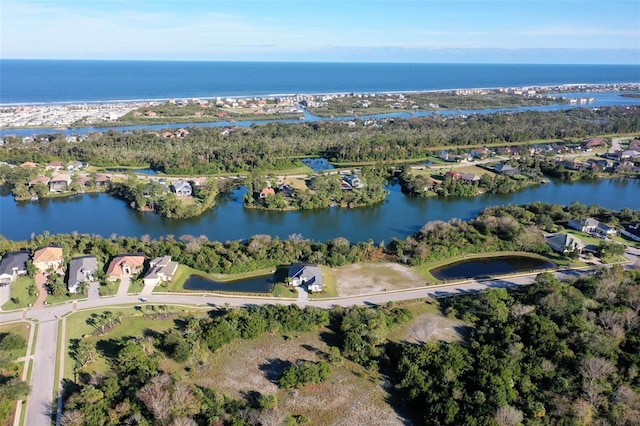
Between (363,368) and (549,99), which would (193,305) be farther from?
(549,99)

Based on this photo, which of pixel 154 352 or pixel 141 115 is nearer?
pixel 154 352

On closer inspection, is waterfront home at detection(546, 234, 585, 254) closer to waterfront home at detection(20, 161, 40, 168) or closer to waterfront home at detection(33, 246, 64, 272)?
waterfront home at detection(33, 246, 64, 272)

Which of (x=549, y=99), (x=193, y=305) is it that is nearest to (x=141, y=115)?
(x=193, y=305)

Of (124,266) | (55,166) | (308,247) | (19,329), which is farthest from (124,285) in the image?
(55,166)

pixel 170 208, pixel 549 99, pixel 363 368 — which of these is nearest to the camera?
pixel 363 368

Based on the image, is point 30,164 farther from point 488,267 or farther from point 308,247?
point 488,267

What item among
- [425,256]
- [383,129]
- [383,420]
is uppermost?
[383,129]

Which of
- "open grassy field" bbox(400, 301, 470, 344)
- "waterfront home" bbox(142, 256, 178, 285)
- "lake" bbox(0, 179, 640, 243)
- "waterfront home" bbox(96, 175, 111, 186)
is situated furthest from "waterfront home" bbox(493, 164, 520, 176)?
"waterfront home" bbox(96, 175, 111, 186)
